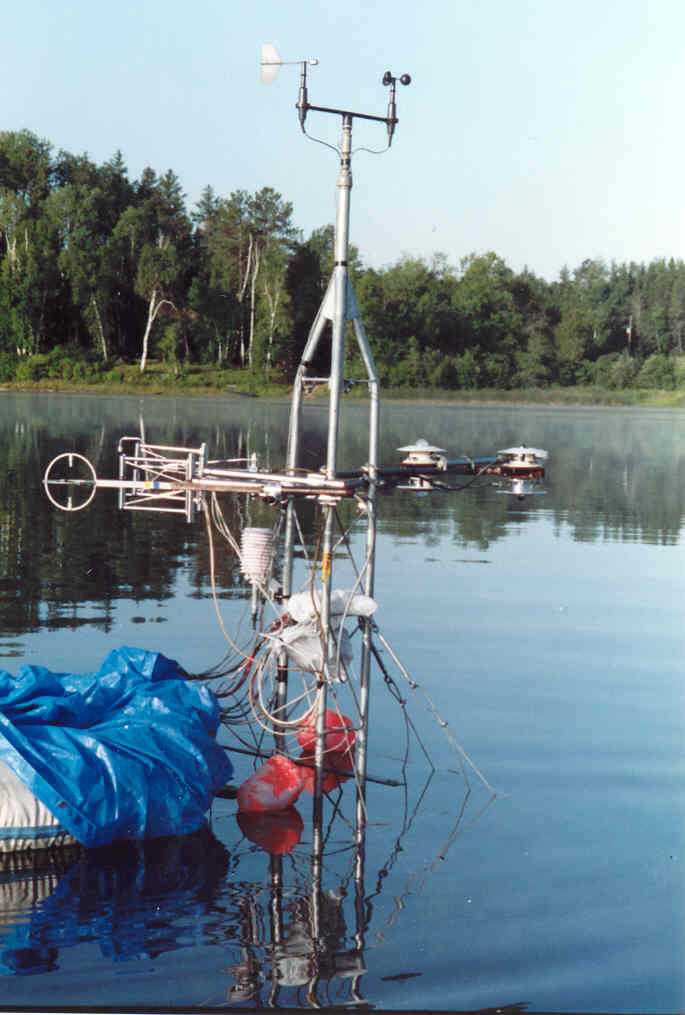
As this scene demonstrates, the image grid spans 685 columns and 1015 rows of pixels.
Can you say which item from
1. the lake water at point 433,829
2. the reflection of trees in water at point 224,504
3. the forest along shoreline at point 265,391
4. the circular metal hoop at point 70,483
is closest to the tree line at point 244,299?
the forest along shoreline at point 265,391

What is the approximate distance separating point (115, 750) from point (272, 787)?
874 millimetres

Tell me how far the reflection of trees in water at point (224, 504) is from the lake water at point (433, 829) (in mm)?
100

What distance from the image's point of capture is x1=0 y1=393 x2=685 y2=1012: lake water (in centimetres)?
468

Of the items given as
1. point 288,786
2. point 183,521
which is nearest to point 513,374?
point 183,521

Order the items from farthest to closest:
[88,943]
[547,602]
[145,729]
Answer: [547,602] → [145,729] → [88,943]

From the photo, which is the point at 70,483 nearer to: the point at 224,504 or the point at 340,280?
the point at 340,280

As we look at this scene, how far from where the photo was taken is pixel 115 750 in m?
5.78

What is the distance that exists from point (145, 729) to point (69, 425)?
96.8ft

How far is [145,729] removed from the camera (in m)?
6.01

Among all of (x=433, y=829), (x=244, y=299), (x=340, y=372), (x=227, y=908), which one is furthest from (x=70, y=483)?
(x=244, y=299)

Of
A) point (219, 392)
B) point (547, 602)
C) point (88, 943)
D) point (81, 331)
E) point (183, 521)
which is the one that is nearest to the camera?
point (88, 943)

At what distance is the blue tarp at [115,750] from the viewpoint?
18.2ft

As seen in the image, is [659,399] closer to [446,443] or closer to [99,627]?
[446,443]

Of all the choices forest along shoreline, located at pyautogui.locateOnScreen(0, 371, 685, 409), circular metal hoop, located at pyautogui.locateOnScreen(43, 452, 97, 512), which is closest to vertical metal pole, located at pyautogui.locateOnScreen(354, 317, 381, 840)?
circular metal hoop, located at pyautogui.locateOnScreen(43, 452, 97, 512)
